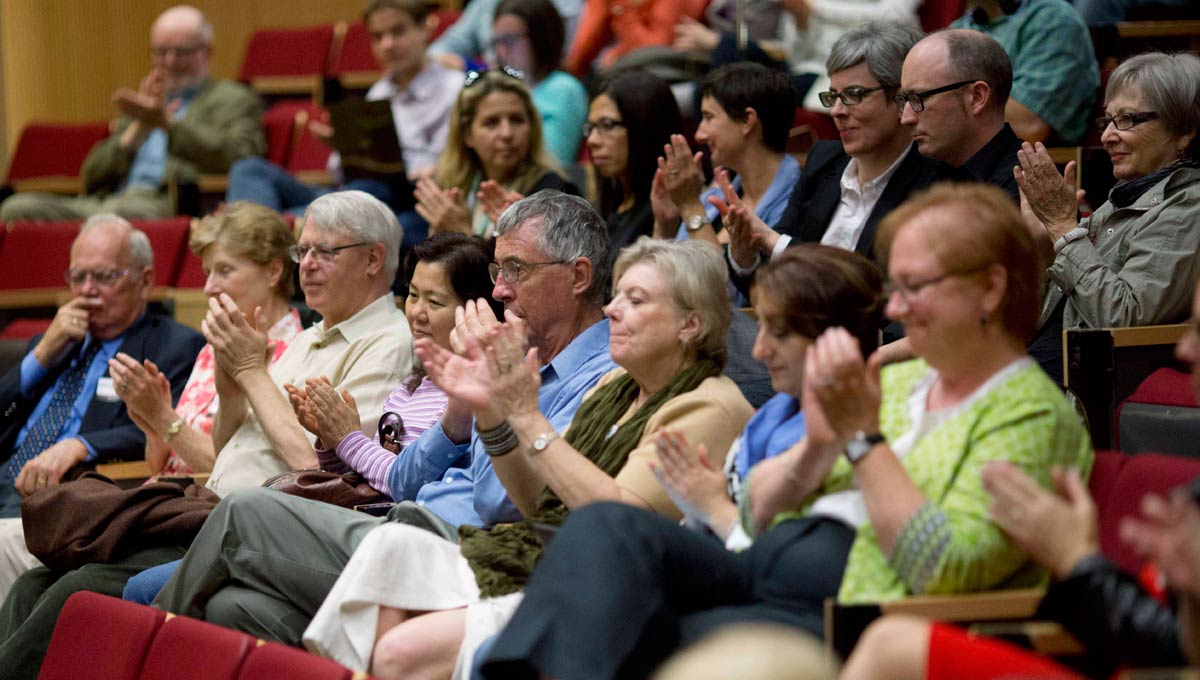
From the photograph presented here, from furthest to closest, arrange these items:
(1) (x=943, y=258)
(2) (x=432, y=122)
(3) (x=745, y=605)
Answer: (2) (x=432, y=122) → (3) (x=745, y=605) → (1) (x=943, y=258)

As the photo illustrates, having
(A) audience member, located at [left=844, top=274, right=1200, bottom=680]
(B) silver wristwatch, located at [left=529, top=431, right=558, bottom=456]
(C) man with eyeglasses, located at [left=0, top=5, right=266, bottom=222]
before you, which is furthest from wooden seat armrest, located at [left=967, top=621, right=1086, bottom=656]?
(C) man with eyeglasses, located at [left=0, top=5, right=266, bottom=222]

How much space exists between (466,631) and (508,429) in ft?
1.15

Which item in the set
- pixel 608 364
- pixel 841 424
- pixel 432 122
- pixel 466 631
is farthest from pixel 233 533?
pixel 432 122

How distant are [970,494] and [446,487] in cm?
127

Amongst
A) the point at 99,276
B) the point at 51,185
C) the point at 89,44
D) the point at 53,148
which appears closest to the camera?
the point at 99,276

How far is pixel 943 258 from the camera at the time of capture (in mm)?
1989

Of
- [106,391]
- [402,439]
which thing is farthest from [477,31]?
[402,439]

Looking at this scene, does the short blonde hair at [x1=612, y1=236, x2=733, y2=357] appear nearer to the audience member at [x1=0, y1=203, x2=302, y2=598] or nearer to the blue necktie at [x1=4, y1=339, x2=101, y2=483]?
the audience member at [x1=0, y1=203, x2=302, y2=598]

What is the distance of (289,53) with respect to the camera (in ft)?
23.3

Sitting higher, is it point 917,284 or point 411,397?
point 917,284

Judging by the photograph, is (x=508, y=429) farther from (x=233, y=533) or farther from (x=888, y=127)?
(x=888, y=127)

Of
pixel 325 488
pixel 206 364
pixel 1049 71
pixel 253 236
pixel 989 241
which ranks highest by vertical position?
pixel 989 241

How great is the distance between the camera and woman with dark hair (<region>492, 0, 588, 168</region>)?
4957mm

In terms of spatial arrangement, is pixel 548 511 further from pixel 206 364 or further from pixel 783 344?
pixel 206 364
